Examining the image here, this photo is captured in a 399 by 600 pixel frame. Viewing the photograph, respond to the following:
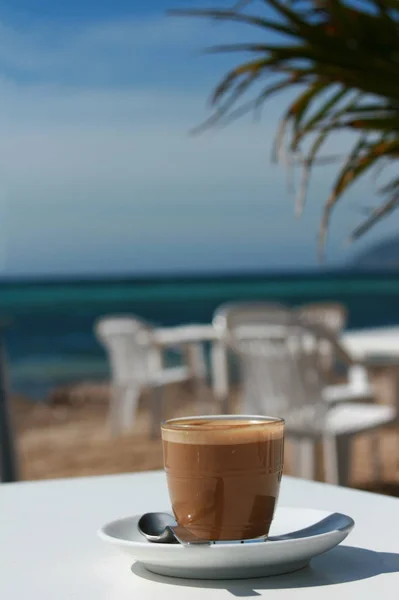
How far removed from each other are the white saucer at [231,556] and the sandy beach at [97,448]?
11.1 feet

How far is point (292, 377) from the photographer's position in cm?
282

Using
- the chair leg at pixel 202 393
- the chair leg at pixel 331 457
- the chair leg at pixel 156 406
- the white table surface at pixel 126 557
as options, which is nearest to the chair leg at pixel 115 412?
the chair leg at pixel 156 406

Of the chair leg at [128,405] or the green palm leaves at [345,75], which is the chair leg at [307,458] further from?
the chair leg at [128,405]

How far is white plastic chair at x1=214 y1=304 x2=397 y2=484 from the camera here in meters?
2.81

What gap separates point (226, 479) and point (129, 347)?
14.8ft

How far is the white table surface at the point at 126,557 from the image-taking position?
510 mm

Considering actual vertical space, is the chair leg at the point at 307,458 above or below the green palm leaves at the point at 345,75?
below

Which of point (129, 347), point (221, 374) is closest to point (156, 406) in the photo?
point (129, 347)

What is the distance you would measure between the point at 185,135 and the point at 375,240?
27.0ft

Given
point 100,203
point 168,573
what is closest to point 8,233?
point 100,203

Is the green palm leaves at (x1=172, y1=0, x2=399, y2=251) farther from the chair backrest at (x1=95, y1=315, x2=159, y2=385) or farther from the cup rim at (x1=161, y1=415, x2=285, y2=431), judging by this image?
the chair backrest at (x1=95, y1=315, x2=159, y2=385)

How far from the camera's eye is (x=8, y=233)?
23.5 metres

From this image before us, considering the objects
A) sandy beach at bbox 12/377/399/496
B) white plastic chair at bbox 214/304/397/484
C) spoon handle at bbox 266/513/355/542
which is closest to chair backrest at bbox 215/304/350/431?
white plastic chair at bbox 214/304/397/484

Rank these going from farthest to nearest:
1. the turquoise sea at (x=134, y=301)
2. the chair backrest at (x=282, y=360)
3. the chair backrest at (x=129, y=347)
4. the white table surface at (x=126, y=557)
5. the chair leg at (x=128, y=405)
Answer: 1. the turquoise sea at (x=134, y=301)
2. the chair leg at (x=128, y=405)
3. the chair backrest at (x=129, y=347)
4. the chair backrest at (x=282, y=360)
5. the white table surface at (x=126, y=557)
